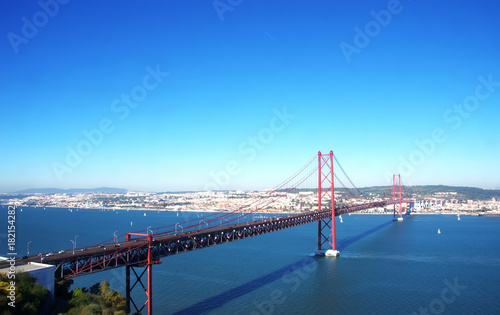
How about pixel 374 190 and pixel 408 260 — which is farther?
pixel 374 190

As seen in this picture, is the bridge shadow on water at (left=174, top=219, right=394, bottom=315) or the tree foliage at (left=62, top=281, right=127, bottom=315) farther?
the bridge shadow on water at (left=174, top=219, right=394, bottom=315)

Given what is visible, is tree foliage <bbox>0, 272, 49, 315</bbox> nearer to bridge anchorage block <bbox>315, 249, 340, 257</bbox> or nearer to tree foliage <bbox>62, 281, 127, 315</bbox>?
tree foliage <bbox>62, 281, 127, 315</bbox>

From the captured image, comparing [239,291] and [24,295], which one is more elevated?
[24,295]

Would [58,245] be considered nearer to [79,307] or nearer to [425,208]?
→ [79,307]

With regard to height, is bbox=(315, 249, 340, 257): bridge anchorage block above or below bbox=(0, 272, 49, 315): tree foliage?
below

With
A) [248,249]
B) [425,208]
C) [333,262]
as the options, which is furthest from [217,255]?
[425,208]

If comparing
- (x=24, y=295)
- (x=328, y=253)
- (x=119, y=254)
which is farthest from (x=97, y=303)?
(x=328, y=253)

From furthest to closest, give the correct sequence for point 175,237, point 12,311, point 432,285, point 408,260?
point 408,260 < point 432,285 < point 175,237 < point 12,311

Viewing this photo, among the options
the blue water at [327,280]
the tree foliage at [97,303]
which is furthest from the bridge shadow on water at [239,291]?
the tree foliage at [97,303]

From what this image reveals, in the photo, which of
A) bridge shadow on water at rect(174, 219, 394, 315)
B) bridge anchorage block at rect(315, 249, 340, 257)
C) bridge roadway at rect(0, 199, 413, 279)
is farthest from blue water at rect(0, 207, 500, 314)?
bridge roadway at rect(0, 199, 413, 279)

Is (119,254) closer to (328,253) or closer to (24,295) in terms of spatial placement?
(24,295)

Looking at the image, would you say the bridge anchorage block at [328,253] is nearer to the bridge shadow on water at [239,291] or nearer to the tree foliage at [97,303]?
the bridge shadow on water at [239,291]
